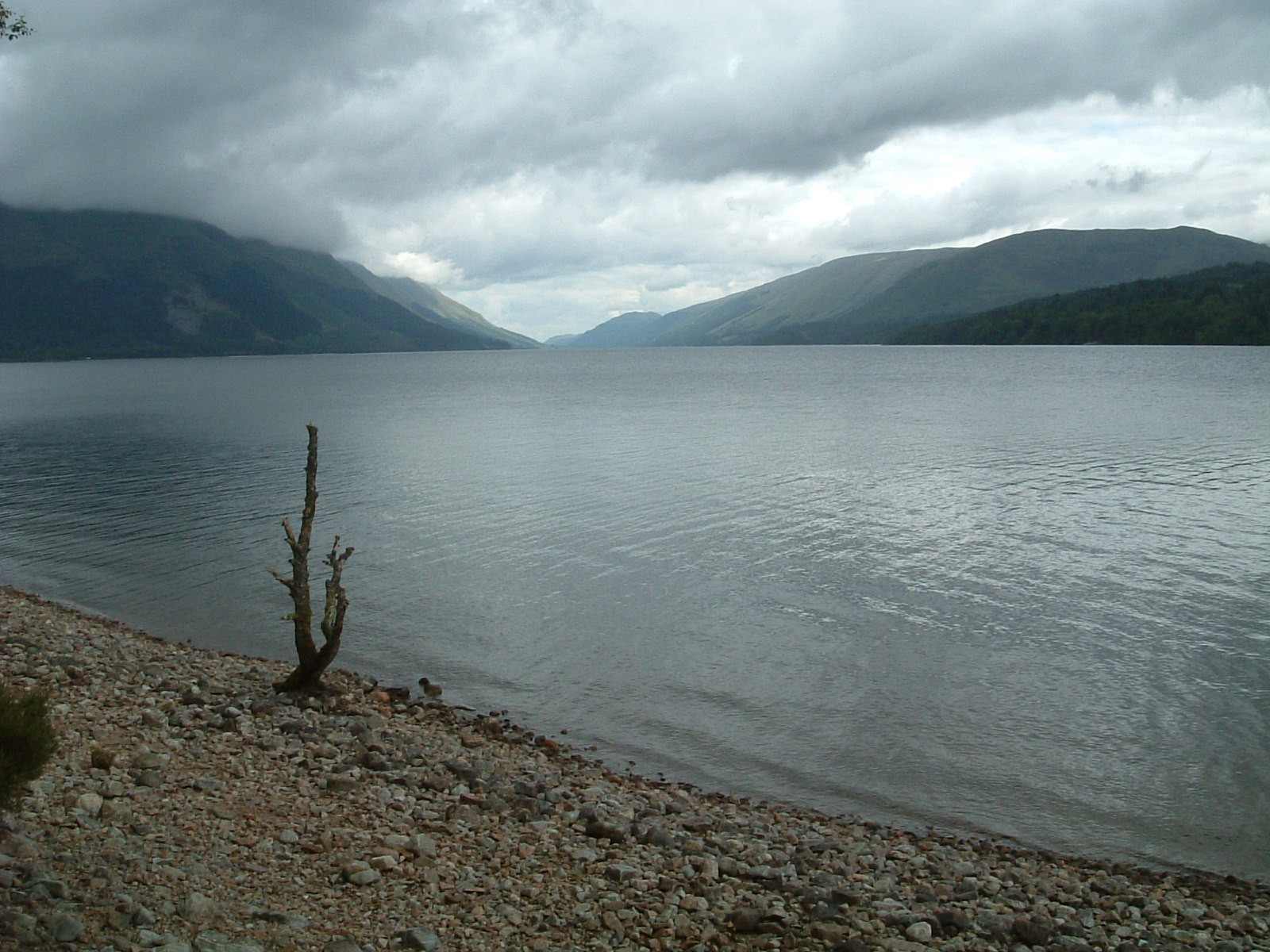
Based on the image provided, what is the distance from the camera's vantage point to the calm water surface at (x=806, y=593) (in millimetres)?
17234

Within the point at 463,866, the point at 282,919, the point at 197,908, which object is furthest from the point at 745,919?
the point at 197,908

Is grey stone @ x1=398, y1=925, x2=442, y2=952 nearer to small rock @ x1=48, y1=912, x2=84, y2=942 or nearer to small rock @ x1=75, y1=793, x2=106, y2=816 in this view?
small rock @ x1=48, y1=912, x2=84, y2=942

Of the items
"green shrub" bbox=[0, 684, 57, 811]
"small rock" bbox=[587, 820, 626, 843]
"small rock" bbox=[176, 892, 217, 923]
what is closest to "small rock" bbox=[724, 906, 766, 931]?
"small rock" bbox=[587, 820, 626, 843]

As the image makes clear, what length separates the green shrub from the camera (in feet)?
30.0

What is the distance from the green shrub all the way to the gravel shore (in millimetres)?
966

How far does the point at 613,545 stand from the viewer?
115 feet

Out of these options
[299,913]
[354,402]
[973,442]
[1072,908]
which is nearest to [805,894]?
[1072,908]

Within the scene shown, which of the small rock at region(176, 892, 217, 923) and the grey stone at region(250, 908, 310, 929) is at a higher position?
the small rock at region(176, 892, 217, 923)

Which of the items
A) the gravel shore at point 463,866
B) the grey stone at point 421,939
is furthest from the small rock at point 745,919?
the grey stone at point 421,939

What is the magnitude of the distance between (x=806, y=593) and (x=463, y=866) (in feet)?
59.6

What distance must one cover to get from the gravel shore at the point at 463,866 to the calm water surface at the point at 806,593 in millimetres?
2257

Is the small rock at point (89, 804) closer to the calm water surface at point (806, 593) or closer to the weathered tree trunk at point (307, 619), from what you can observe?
the weathered tree trunk at point (307, 619)

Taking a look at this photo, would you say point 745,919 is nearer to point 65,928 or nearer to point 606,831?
point 606,831

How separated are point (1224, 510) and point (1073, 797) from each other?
28.7 m
